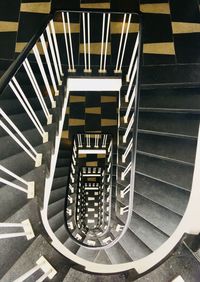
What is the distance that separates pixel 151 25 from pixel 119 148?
1.46 meters

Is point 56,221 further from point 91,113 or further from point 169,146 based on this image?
point 169,146

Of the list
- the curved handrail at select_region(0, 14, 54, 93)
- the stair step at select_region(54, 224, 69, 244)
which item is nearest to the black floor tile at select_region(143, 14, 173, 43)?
the curved handrail at select_region(0, 14, 54, 93)

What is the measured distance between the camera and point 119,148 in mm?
3307

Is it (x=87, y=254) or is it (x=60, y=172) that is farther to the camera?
(x=60, y=172)

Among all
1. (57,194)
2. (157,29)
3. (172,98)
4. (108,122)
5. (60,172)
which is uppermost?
(157,29)

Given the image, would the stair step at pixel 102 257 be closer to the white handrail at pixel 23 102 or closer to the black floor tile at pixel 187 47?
the white handrail at pixel 23 102

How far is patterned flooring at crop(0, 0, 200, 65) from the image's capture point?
3156mm

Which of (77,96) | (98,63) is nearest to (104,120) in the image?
(77,96)

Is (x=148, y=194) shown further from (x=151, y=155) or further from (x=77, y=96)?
(x=77, y=96)

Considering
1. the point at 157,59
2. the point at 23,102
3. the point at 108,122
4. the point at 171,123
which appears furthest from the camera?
the point at 108,122

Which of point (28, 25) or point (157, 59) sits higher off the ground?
point (28, 25)

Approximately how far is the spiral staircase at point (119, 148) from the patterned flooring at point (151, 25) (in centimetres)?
18

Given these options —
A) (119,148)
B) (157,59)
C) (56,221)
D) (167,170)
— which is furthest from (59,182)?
(157,59)

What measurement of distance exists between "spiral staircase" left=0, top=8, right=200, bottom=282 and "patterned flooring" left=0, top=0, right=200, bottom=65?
177 mm
